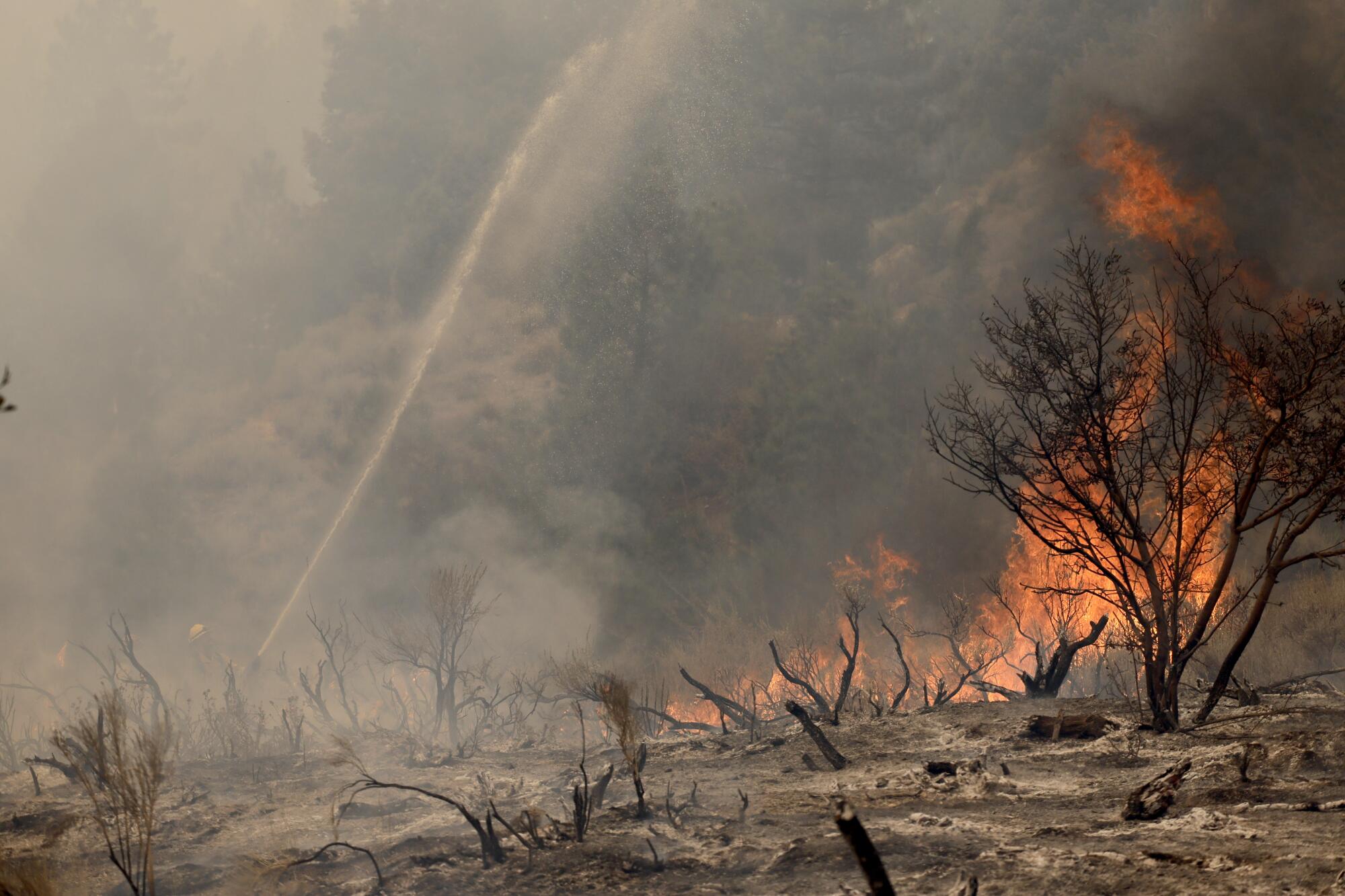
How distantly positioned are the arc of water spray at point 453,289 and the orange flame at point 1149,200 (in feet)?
109

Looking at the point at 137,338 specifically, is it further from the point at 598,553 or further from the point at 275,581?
the point at 598,553

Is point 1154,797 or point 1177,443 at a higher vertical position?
point 1177,443

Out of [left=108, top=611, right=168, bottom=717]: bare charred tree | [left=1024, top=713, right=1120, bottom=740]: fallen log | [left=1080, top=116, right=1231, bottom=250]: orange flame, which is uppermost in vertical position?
[left=1080, top=116, right=1231, bottom=250]: orange flame

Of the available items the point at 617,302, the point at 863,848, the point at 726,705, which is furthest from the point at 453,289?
the point at 863,848

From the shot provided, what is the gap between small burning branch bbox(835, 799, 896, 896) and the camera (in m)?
2.74

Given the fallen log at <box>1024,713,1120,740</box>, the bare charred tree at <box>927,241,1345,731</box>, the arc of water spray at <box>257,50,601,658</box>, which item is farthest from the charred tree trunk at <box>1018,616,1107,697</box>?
the arc of water spray at <box>257,50,601,658</box>

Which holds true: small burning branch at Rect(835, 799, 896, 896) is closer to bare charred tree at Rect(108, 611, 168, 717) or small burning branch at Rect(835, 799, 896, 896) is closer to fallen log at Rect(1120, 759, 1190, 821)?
fallen log at Rect(1120, 759, 1190, 821)

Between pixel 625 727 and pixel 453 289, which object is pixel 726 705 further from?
pixel 453 289

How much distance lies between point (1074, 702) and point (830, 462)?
3240 cm

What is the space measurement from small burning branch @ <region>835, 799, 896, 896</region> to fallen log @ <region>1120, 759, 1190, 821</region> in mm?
4434

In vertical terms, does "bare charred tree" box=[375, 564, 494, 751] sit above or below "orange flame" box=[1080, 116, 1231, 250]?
below

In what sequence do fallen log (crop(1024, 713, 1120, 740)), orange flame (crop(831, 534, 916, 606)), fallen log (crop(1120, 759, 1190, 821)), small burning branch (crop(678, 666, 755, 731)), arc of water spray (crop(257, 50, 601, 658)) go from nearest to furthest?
fallen log (crop(1120, 759, 1190, 821)) < fallen log (crop(1024, 713, 1120, 740)) < small burning branch (crop(678, 666, 755, 731)) < orange flame (crop(831, 534, 916, 606)) < arc of water spray (crop(257, 50, 601, 658))

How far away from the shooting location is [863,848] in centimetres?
278

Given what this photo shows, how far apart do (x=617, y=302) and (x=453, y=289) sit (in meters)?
12.0
